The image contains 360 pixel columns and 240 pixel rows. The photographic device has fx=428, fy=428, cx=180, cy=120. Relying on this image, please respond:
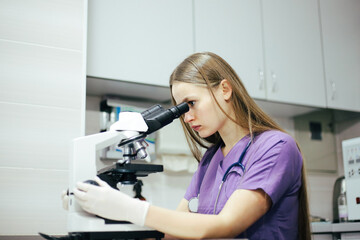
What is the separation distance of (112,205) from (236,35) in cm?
175

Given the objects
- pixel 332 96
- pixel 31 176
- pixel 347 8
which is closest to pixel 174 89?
pixel 31 176

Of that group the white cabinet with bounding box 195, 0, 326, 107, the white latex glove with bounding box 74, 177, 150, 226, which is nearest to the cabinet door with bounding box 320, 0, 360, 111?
the white cabinet with bounding box 195, 0, 326, 107

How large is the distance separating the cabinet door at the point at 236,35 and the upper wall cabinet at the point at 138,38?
0.29ft

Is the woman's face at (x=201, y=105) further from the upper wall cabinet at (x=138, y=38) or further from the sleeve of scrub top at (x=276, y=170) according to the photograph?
A: the upper wall cabinet at (x=138, y=38)

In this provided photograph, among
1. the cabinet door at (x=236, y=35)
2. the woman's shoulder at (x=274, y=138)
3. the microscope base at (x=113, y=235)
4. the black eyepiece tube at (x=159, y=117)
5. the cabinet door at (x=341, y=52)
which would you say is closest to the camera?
the microscope base at (x=113, y=235)

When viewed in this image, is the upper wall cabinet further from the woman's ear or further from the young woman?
the woman's ear

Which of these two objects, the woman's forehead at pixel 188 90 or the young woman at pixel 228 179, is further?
the woman's forehead at pixel 188 90

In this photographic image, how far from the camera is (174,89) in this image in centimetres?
142

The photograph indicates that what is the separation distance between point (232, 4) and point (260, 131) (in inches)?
54.1

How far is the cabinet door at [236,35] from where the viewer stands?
2.41 m

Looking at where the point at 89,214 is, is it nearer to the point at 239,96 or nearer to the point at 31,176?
the point at 239,96

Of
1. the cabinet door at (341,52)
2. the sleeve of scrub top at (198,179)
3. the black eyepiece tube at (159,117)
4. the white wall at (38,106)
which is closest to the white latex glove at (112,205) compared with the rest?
the black eyepiece tube at (159,117)

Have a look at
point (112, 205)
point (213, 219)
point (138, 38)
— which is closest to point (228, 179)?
point (213, 219)

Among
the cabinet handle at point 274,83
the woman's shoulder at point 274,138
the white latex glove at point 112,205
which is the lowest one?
the white latex glove at point 112,205
